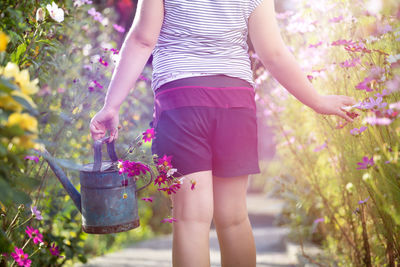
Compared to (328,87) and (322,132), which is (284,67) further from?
(322,132)

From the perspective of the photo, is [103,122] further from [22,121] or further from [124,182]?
[22,121]

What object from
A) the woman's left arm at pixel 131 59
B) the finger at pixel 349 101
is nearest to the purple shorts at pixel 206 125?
the woman's left arm at pixel 131 59

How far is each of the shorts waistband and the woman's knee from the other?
12.2 inches

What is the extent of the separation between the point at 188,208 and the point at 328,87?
1.15m

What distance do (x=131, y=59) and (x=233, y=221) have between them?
28.2 inches

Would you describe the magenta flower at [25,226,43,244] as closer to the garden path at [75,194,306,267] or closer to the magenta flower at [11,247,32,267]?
the magenta flower at [11,247,32,267]

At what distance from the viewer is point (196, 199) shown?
161cm

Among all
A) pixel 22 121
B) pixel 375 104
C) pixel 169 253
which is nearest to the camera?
pixel 22 121

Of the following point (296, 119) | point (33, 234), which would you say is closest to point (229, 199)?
point (33, 234)

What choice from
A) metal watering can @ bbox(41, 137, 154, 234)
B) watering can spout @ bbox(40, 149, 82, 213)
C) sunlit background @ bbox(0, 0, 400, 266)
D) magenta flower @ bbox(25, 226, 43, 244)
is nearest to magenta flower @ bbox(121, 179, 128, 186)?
metal watering can @ bbox(41, 137, 154, 234)

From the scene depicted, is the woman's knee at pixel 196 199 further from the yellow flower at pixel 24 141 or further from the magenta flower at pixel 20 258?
the yellow flower at pixel 24 141

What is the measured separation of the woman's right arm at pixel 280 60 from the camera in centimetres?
177

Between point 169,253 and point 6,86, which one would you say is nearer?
point 6,86

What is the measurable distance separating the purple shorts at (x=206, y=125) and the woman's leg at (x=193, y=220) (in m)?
0.06
